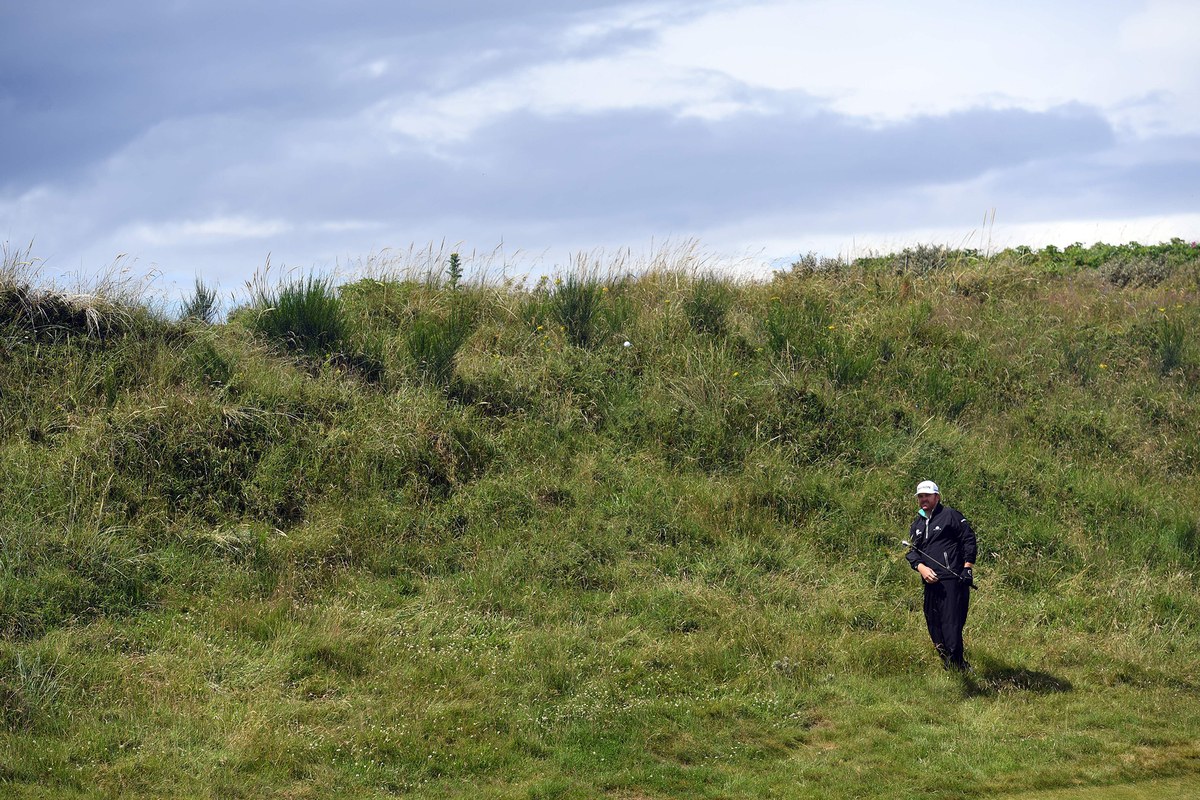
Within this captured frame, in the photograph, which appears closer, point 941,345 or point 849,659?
point 849,659

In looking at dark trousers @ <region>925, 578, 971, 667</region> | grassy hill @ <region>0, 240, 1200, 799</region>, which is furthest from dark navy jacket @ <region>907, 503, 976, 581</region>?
grassy hill @ <region>0, 240, 1200, 799</region>

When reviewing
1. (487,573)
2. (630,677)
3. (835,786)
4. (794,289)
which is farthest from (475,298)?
(835,786)

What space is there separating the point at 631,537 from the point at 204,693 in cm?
490

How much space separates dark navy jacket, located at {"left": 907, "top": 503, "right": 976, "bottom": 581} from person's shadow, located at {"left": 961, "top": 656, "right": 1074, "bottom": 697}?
0.90 metres

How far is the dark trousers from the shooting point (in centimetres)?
918

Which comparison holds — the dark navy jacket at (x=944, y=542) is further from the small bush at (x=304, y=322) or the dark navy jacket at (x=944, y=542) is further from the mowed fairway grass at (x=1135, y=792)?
the small bush at (x=304, y=322)

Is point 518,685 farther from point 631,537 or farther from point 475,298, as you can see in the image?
point 475,298

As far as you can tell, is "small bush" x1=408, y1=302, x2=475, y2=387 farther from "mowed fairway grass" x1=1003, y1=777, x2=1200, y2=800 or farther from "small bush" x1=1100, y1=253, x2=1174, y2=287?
"small bush" x1=1100, y1=253, x2=1174, y2=287

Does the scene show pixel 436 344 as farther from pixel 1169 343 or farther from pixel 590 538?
pixel 1169 343

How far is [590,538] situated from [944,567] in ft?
12.6

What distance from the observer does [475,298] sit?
1617 cm

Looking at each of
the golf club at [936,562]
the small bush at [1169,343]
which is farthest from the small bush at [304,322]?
the small bush at [1169,343]

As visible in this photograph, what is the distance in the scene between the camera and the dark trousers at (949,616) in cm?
918

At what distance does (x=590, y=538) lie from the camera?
11.3 m
